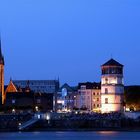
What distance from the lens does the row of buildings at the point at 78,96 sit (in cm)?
12288

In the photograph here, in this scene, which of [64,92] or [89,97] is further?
[64,92]

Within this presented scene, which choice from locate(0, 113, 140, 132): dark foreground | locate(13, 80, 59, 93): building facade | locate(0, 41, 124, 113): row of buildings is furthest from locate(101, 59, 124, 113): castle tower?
locate(13, 80, 59, 93): building facade

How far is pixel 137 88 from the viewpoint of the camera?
411ft

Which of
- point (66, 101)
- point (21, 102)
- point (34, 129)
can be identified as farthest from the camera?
point (66, 101)

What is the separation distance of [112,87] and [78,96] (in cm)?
3040

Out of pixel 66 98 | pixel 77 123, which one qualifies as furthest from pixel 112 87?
pixel 66 98

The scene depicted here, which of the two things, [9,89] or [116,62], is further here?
[9,89]

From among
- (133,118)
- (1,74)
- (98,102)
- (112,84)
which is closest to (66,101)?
(98,102)

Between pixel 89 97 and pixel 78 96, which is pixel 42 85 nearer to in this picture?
pixel 78 96

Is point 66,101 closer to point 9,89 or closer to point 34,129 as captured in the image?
point 9,89

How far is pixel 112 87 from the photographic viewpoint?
123125 millimetres

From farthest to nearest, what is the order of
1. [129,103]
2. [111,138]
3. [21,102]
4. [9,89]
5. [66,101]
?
[66,101]
[9,89]
[21,102]
[129,103]
[111,138]

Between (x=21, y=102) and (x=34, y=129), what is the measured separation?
3066cm

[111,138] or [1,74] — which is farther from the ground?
[1,74]
